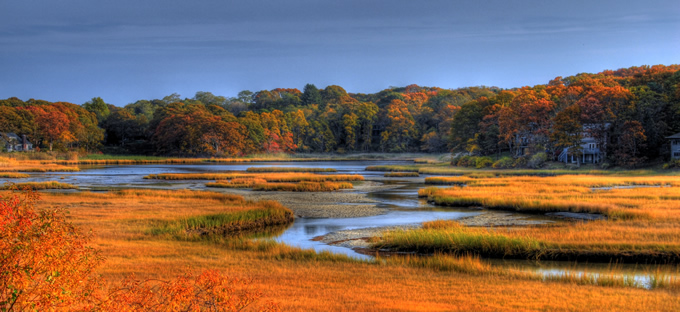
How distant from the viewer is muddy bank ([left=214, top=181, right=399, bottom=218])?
100ft

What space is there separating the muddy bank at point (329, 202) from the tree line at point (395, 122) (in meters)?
37.7

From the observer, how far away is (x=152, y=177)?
5847 cm

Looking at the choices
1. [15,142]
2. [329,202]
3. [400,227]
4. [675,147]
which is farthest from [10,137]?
[675,147]

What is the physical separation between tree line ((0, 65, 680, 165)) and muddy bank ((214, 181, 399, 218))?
3771 centimetres

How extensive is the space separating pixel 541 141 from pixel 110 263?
71985 millimetres

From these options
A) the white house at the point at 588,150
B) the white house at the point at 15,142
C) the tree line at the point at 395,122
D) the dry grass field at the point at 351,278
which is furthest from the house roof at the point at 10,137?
the white house at the point at 588,150

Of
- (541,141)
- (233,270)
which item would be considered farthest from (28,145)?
(233,270)

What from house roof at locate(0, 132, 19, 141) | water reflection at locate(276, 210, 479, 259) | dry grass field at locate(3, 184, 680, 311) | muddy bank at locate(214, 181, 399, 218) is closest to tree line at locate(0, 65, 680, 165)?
house roof at locate(0, 132, 19, 141)

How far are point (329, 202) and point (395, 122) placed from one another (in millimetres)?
104680

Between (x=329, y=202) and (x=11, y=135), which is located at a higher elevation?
(x=11, y=135)

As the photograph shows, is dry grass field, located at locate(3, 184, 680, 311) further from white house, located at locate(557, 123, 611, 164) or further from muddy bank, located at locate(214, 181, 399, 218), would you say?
white house, located at locate(557, 123, 611, 164)

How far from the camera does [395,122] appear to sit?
13900 centimetres

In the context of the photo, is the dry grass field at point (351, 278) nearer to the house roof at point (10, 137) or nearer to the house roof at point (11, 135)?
the house roof at point (10, 137)

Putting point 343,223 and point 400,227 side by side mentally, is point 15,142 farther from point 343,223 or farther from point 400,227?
point 400,227
